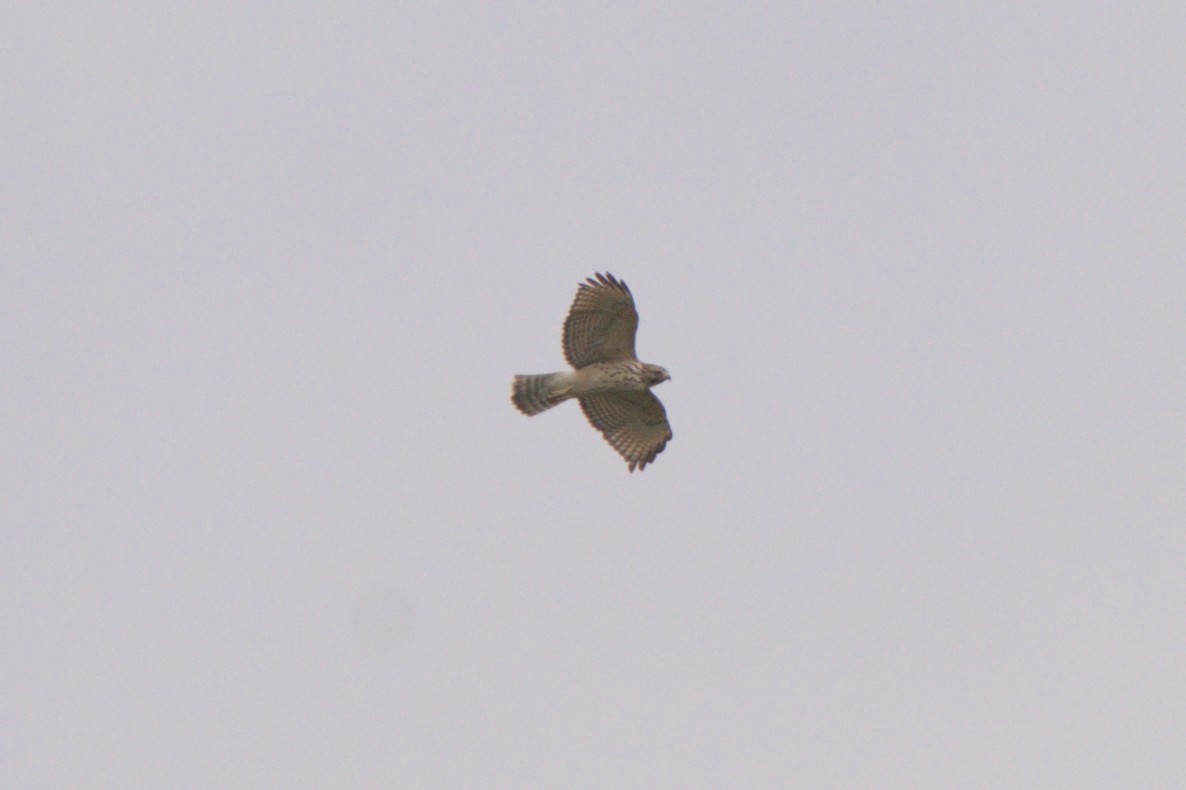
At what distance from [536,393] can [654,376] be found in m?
1.58

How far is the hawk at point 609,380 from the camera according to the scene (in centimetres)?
2138

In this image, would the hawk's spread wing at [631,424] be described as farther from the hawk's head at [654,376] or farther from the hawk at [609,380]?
the hawk's head at [654,376]

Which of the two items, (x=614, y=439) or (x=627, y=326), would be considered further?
(x=614, y=439)

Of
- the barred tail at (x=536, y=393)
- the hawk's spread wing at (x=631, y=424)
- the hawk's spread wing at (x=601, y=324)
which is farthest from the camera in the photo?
the hawk's spread wing at (x=631, y=424)

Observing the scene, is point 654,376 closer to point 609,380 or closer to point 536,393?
point 609,380

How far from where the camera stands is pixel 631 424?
2292 centimetres

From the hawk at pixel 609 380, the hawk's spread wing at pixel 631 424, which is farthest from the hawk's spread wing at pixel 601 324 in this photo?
the hawk's spread wing at pixel 631 424

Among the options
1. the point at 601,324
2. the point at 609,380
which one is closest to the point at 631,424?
the point at 609,380

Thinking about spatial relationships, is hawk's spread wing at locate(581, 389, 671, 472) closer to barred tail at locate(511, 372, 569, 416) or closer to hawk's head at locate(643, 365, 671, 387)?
barred tail at locate(511, 372, 569, 416)

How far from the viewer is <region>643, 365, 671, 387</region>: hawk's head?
2175cm

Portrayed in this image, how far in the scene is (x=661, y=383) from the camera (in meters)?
21.8

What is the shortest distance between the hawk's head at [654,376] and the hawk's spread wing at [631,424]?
749 millimetres

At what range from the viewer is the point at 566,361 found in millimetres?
22062

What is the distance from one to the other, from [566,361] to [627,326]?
98 centimetres
